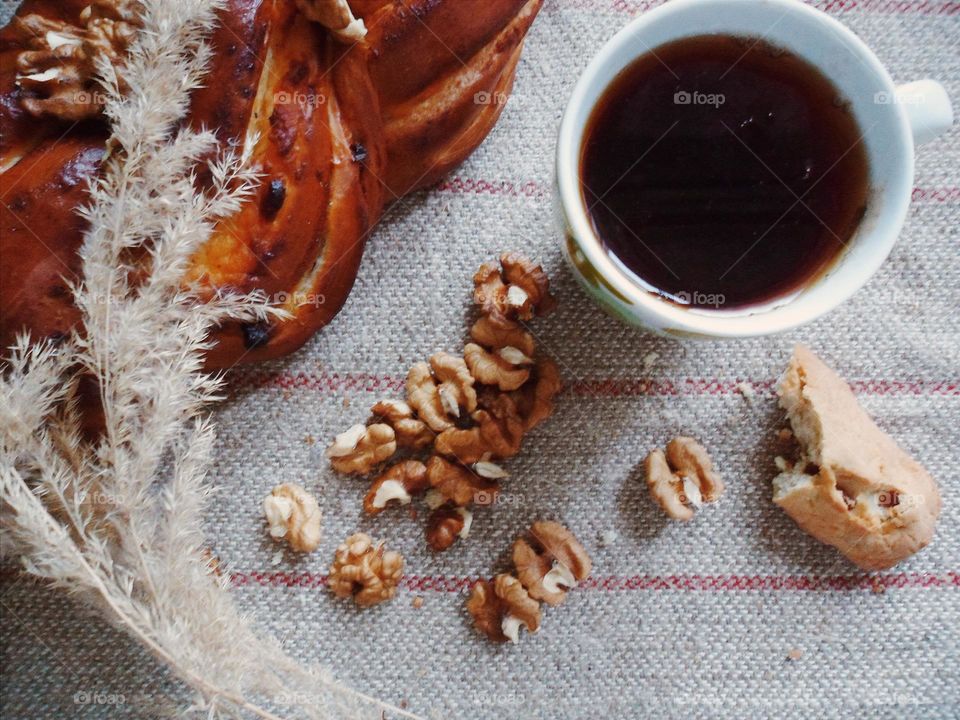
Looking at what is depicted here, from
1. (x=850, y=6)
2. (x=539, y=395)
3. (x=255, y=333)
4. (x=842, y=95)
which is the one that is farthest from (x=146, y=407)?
(x=850, y=6)

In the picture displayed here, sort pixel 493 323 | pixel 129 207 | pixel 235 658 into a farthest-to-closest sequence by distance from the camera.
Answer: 1. pixel 493 323
2. pixel 235 658
3. pixel 129 207

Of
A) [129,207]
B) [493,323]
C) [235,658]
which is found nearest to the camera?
[129,207]

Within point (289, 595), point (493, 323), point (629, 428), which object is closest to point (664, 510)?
point (629, 428)

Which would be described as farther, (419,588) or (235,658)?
(419,588)

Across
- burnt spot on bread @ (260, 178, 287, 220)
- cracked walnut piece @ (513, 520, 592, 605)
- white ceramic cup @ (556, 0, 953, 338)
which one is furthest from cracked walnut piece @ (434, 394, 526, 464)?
burnt spot on bread @ (260, 178, 287, 220)

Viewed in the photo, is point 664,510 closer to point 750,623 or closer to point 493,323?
point 750,623

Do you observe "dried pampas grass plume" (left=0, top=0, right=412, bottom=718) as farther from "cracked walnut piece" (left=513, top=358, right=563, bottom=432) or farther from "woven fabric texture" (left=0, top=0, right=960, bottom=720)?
"cracked walnut piece" (left=513, top=358, right=563, bottom=432)

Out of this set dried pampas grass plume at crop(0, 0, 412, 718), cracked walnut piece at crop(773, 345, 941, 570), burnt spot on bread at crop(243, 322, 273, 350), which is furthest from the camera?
cracked walnut piece at crop(773, 345, 941, 570)
